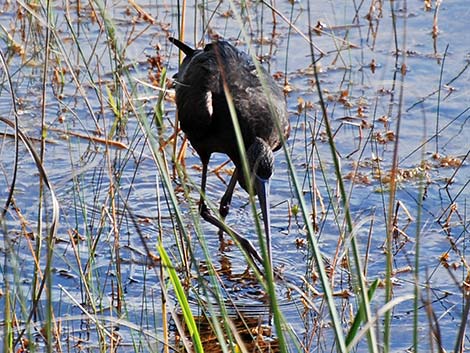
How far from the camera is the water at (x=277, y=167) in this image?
11.9ft

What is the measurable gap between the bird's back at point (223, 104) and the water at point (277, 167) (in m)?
0.17

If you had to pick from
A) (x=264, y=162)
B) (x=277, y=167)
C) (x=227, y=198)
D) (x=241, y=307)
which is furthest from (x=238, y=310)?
(x=277, y=167)

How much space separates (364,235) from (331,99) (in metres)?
1.27

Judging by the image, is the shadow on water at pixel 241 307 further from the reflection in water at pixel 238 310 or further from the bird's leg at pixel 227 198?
the bird's leg at pixel 227 198

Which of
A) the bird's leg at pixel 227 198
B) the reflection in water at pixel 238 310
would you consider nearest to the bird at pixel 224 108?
the bird's leg at pixel 227 198

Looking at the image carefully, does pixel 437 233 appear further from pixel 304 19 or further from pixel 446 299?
pixel 304 19

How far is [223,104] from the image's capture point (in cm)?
457

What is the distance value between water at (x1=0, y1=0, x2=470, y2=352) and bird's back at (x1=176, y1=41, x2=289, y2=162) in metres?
0.17

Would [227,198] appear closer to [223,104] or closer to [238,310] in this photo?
[223,104]

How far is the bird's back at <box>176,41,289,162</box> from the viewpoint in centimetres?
450

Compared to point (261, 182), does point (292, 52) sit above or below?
above

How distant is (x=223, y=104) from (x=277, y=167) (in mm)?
582

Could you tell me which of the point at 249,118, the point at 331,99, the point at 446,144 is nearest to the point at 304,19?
the point at 331,99

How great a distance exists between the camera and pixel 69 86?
5.47 meters
